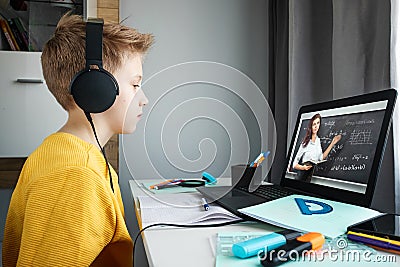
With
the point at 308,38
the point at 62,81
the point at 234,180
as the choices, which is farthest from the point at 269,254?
the point at 308,38

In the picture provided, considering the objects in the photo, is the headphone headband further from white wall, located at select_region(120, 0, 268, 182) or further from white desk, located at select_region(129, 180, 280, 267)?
white wall, located at select_region(120, 0, 268, 182)

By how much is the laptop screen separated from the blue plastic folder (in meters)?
0.05

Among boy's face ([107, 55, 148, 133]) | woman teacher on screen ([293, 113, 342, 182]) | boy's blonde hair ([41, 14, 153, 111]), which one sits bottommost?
woman teacher on screen ([293, 113, 342, 182])

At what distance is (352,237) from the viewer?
0.66 m

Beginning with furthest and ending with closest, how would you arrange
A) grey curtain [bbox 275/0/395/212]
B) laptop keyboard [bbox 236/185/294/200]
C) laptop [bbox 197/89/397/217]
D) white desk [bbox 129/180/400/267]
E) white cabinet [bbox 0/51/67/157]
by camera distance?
white cabinet [bbox 0/51/67/157], grey curtain [bbox 275/0/395/212], laptop keyboard [bbox 236/185/294/200], laptop [bbox 197/89/397/217], white desk [bbox 129/180/400/267]

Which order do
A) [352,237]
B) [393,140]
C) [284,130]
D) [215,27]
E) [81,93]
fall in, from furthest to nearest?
[215,27], [284,130], [393,140], [81,93], [352,237]

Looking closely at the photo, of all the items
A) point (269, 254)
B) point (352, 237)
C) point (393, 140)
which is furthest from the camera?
point (393, 140)

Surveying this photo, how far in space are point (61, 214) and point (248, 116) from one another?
135 centimetres

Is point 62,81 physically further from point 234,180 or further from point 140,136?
point 140,136

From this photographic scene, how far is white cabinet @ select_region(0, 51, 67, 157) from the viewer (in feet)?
5.40

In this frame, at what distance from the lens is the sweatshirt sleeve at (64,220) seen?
0.66m

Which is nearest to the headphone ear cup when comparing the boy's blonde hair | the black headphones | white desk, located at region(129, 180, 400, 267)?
the black headphones

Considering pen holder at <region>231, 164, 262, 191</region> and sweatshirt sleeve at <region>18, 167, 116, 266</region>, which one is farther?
pen holder at <region>231, 164, 262, 191</region>

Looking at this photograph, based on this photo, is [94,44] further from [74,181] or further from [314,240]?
[314,240]
